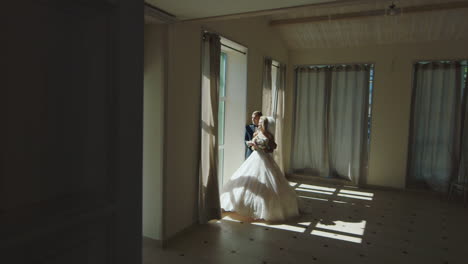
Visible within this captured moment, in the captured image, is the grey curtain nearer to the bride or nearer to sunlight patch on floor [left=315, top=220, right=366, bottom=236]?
sunlight patch on floor [left=315, top=220, right=366, bottom=236]

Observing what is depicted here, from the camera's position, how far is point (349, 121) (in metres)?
6.46

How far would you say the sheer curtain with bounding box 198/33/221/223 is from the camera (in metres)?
3.90

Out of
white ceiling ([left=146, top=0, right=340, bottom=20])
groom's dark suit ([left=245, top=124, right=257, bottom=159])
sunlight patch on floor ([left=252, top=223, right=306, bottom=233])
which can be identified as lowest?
sunlight patch on floor ([left=252, top=223, right=306, bottom=233])

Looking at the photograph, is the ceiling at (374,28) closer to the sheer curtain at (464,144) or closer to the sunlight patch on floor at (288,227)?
the sheer curtain at (464,144)

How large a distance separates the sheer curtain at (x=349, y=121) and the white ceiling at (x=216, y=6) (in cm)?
420

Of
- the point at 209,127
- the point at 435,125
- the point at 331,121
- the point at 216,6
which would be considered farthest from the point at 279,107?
the point at 216,6

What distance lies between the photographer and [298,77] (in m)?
6.87

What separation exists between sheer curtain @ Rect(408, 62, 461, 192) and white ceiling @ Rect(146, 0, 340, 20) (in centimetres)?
445

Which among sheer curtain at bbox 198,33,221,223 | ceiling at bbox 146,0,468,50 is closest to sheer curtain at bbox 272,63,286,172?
ceiling at bbox 146,0,468,50

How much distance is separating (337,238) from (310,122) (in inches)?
132

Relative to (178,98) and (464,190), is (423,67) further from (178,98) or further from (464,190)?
(178,98)

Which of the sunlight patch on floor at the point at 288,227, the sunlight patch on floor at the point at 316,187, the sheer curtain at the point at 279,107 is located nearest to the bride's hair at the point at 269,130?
the sunlight patch on floor at the point at 288,227

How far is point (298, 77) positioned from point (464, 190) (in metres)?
3.72

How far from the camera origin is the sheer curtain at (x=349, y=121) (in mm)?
6328
